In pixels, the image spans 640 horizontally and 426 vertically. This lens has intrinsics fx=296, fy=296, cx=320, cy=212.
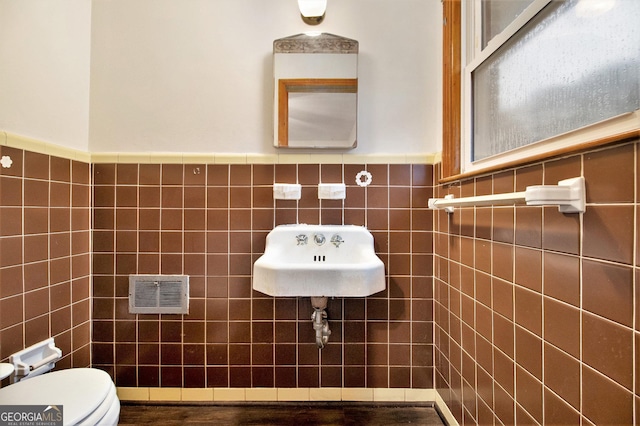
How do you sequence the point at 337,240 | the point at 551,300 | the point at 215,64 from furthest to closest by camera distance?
the point at 215,64 < the point at 337,240 < the point at 551,300

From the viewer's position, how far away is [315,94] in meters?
1.49

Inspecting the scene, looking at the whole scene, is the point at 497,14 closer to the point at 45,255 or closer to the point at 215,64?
the point at 215,64

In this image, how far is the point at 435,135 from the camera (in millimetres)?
1516

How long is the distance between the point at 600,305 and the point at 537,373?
299 mm

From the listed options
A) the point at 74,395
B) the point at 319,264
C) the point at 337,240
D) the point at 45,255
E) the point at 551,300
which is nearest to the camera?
the point at 551,300

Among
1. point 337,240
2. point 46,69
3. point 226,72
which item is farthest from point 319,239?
point 46,69

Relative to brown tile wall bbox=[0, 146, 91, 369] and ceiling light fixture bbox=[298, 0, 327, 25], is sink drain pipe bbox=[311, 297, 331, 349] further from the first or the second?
ceiling light fixture bbox=[298, 0, 327, 25]

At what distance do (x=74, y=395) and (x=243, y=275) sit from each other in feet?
2.40

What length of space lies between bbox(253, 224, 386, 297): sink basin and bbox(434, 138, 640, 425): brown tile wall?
38 centimetres

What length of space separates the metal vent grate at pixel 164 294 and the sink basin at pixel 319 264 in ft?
1.65

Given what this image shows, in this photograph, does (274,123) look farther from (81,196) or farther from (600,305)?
(600,305)

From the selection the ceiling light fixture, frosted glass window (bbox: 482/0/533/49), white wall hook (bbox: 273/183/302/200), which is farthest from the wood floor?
the ceiling light fixture

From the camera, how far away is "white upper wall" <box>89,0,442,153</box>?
1.50m

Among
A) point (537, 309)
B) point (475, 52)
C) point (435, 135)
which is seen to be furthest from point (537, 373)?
point (475, 52)
